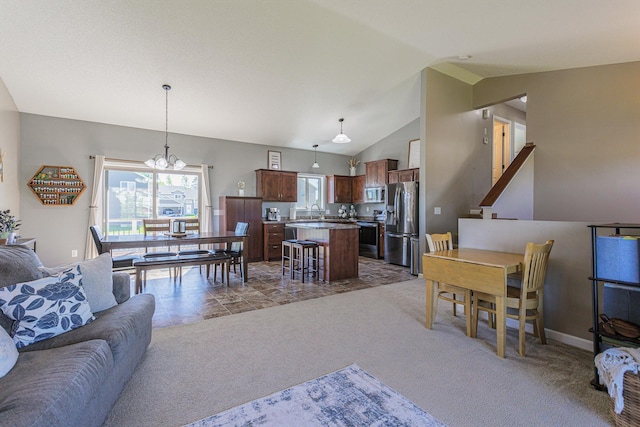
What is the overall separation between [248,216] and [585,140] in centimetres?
623

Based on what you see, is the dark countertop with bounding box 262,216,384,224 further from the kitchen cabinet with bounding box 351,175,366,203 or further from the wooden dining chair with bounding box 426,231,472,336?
the wooden dining chair with bounding box 426,231,472,336

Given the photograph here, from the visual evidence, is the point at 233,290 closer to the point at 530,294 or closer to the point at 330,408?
the point at 330,408

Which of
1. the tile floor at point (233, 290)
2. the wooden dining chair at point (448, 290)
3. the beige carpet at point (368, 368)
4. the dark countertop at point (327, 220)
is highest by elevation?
the dark countertop at point (327, 220)

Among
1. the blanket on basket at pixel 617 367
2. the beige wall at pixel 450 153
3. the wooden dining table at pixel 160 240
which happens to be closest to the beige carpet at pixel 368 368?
the blanket on basket at pixel 617 367

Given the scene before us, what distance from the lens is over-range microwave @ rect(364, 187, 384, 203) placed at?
746cm

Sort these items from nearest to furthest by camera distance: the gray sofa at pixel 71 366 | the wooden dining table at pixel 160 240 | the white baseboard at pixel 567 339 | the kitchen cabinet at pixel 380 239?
the gray sofa at pixel 71 366
the white baseboard at pixel 567 339
the wooden dining table at pixel 160 240
the kitchen cabinet at pixel 380 239

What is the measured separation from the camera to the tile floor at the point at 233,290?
3.39 metres

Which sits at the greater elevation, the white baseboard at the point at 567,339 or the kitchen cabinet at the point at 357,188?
the kitchen cabinet at the point at 357,188

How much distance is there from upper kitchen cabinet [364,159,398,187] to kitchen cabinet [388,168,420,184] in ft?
0.60

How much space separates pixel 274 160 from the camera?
7.39 meters

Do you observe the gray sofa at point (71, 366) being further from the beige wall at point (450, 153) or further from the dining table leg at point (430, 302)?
the beige wall at point (450, 153)

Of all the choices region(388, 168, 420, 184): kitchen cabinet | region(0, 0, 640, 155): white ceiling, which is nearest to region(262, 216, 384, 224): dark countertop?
region(388, 168, 420, 184): kitchen cabinet

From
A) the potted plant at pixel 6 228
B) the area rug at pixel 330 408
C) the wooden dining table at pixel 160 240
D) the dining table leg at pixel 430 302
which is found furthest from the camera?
the wooden dining table at pixel 160 240

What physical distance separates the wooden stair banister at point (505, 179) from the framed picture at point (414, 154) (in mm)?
2253
